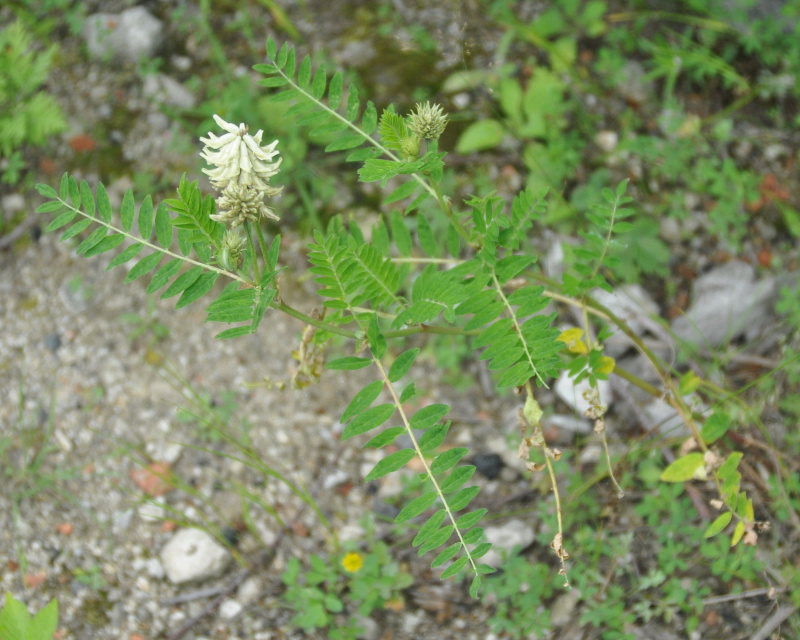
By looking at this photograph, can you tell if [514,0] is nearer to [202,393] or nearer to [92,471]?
[202,393]

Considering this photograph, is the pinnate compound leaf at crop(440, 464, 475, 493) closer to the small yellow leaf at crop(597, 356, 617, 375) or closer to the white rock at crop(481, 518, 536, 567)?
the small yellow leaf at crop(597, 356, 617, 375)

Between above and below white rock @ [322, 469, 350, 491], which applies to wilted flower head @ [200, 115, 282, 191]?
above

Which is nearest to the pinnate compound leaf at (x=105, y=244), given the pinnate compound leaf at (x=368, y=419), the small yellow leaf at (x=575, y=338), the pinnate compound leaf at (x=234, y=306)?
the pinnate compound leaf at (x=234, y=306)

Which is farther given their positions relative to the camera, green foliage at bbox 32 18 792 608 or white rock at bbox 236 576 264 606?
white rock at bbox 236 576 264 606

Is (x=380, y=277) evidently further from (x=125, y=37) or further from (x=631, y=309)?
(x=125, y=37)

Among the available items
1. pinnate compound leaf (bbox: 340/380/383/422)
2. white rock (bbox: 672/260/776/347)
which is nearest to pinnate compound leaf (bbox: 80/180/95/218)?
pinnate compound leaf (bbox: 340/380/383/422)
